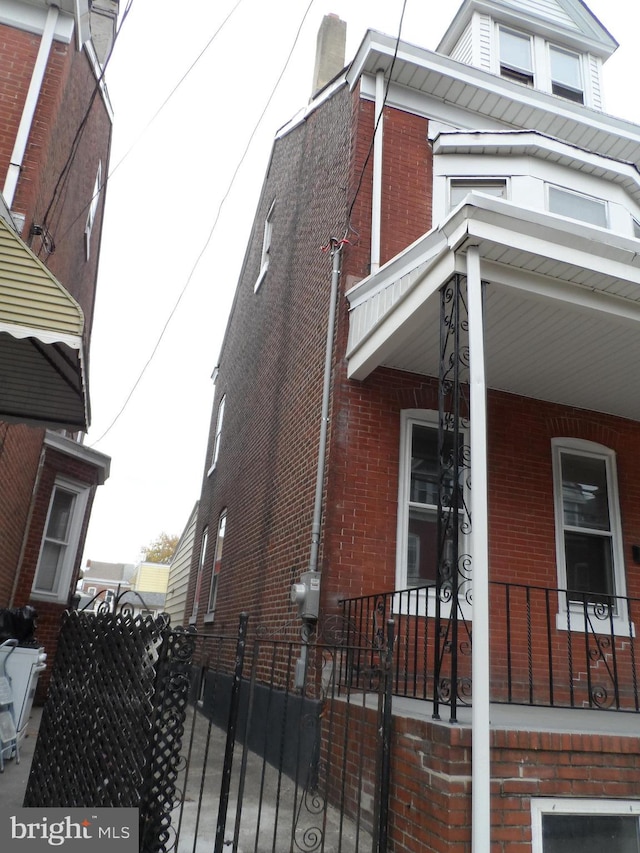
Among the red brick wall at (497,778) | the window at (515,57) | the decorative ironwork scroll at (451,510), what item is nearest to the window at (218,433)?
the window at (515,57)

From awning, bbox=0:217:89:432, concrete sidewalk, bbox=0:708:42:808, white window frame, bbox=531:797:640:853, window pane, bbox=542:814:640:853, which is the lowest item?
concrete sidewalk, bbox=0:708:42:808

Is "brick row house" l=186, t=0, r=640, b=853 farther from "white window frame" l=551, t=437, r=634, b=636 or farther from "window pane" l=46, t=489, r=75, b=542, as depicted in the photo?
"window pane" l=46, t=489, r=75, b=542

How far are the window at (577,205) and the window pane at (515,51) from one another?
2.99 m

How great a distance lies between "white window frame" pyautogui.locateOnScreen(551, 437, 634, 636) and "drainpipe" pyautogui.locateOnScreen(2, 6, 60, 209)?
6397 mm

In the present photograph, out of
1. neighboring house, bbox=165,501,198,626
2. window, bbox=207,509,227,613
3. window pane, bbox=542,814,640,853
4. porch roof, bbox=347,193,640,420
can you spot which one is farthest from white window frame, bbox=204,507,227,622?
window pane, bbox=542,814,640,853

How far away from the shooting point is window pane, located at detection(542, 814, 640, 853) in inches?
133

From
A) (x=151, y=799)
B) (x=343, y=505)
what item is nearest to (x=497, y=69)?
(x=343, y=505)

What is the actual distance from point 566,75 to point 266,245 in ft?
18.0

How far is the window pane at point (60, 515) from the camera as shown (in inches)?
404

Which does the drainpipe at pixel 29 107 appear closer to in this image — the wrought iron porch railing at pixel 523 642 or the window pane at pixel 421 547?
the window pane at pixel 421 547

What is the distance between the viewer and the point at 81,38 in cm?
824

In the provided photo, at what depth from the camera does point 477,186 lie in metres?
7.68

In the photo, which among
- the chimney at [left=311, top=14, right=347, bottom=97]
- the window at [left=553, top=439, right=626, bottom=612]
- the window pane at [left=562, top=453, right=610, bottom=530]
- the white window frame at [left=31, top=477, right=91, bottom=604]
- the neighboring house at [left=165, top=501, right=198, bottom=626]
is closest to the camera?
the window at [left=553, top=439, right=626, bottom=612]

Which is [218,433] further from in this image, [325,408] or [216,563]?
[325,408]
